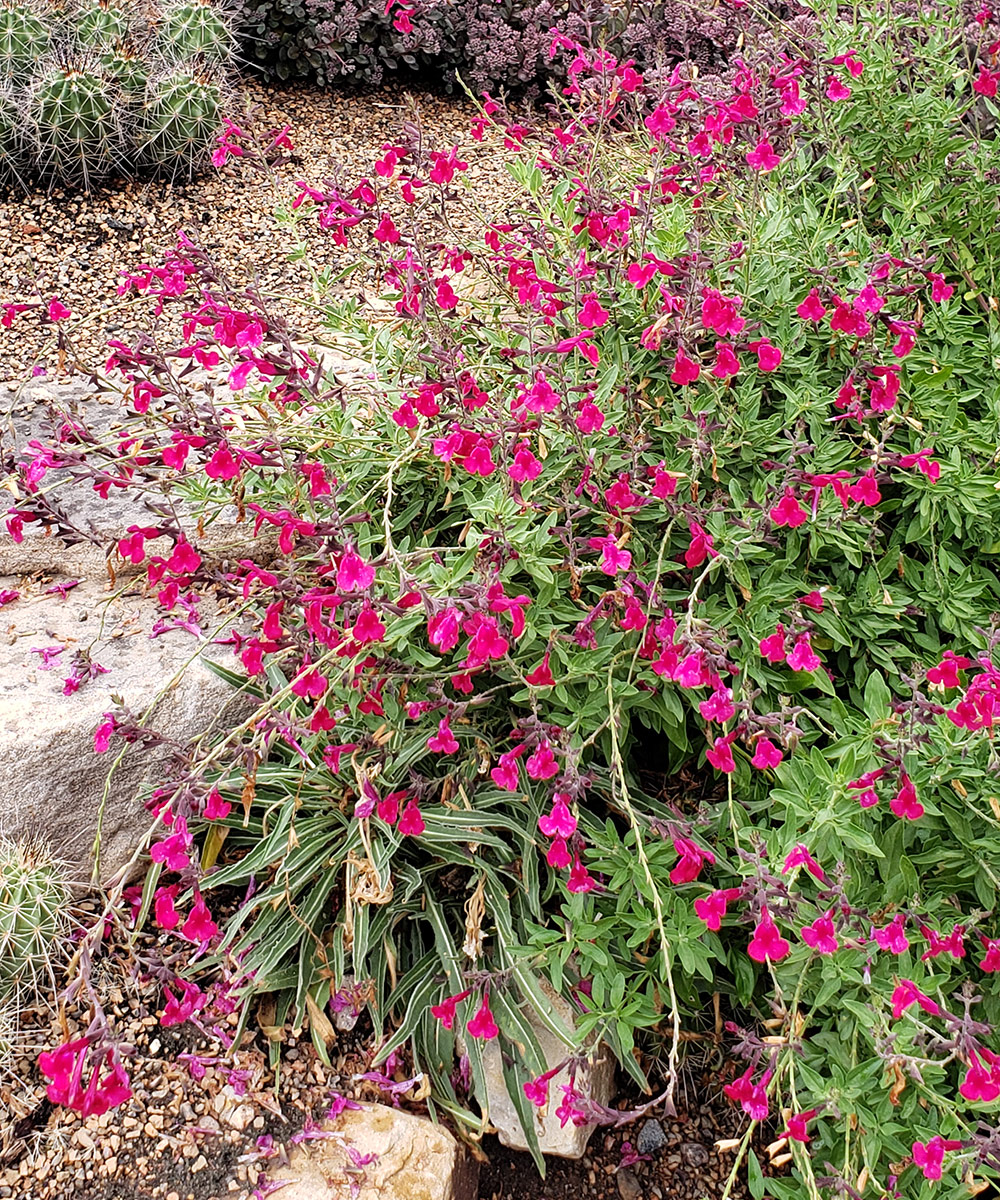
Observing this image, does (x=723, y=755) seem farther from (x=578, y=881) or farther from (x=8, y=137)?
(x=8, y=137)

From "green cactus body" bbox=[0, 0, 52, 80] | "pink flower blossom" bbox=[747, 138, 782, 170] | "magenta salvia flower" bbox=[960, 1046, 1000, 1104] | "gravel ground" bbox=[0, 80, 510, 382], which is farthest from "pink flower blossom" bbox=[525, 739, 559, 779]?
"green cactus body" bbox=[0, 0, 52, 80]

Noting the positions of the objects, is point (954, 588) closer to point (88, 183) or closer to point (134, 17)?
point (88, 183)

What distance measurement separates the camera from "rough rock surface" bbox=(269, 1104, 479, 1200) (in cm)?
222

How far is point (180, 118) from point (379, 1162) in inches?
177

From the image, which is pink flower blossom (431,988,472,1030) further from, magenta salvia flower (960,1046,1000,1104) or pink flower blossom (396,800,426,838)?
magenta salvia flower (960,1046,1000,1104)

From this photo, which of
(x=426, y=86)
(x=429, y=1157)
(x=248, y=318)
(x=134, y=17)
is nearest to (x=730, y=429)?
(x=248, y=318)

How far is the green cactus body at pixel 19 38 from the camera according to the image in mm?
4559

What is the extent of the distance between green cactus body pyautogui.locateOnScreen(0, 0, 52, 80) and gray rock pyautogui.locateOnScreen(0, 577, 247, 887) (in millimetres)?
2957

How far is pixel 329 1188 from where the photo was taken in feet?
7.30

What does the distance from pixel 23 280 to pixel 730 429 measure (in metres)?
3.18

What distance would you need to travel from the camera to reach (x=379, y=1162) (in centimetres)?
227

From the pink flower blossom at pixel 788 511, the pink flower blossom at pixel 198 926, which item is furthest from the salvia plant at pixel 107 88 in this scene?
the pink flower blossom at pixel 198 926

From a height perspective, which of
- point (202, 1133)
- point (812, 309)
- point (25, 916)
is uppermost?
Answer: point (812, 309)

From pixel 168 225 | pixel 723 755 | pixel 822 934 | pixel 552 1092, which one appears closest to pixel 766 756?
pixel 723 755
